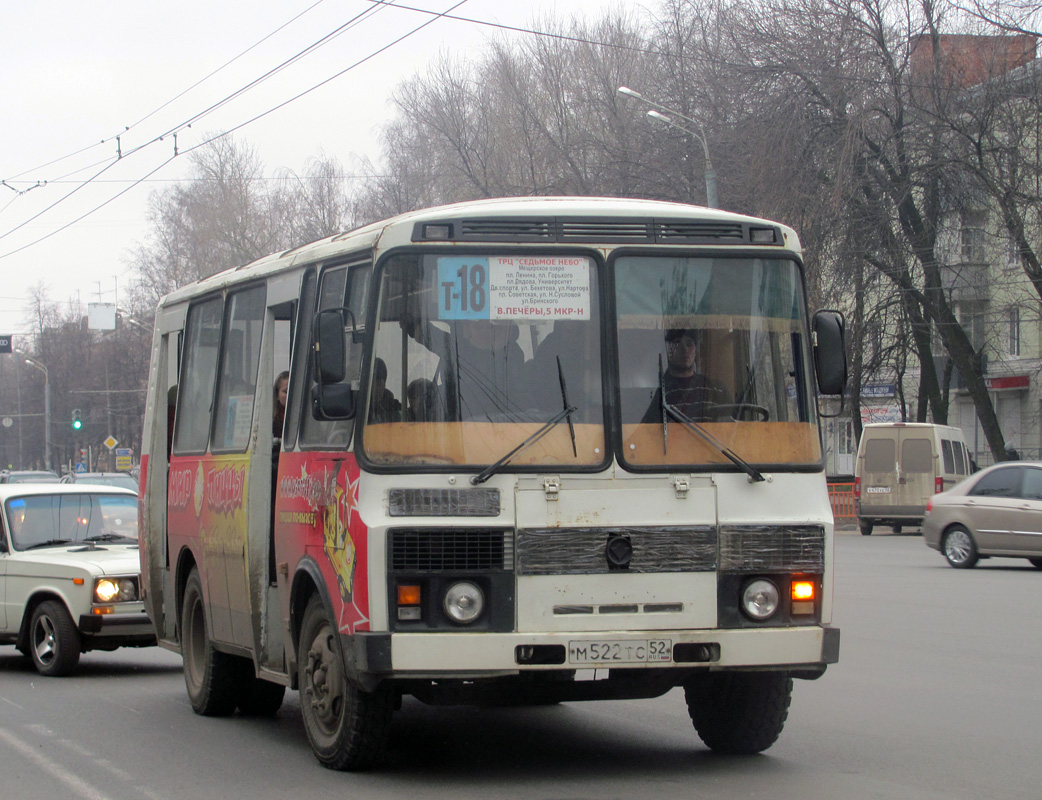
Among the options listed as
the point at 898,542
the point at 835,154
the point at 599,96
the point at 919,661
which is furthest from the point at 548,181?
the point at 919,661

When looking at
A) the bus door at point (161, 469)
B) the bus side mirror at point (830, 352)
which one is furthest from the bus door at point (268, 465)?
the bus side mirror at point (830, 352)

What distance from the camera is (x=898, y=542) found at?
31.8 metres

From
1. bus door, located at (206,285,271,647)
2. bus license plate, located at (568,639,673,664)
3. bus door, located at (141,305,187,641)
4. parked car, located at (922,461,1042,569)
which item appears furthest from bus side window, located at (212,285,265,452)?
parked car, located at (922,461,1042,569)

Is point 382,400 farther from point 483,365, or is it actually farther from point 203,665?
point 203,665

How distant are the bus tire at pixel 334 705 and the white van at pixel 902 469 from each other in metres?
27.6

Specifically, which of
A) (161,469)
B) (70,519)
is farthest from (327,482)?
(70,519)

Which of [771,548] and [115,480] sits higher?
[771,548]

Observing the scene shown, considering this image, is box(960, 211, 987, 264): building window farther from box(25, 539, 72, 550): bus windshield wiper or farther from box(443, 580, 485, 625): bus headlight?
box(443, 580, 485, 625): bus headlight

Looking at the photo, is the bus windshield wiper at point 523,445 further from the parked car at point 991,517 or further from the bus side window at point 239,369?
the parked car at point 991,517

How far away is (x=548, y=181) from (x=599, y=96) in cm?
272

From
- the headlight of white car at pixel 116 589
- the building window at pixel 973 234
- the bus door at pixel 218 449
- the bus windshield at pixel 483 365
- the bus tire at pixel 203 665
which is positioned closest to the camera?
the bus windshield at pixel 483 365

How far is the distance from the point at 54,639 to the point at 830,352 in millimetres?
7322

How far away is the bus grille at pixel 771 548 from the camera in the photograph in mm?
6910

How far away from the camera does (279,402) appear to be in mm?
8539
